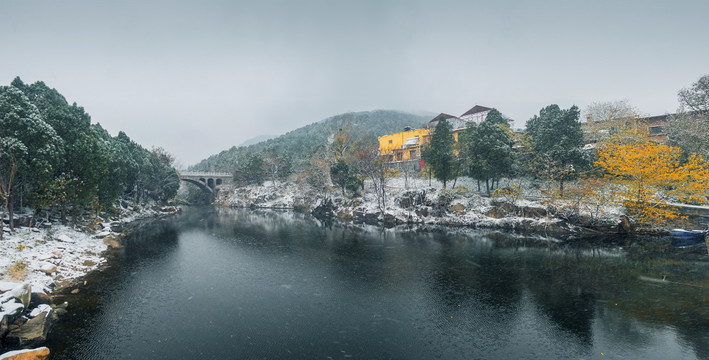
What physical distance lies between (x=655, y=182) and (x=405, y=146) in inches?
1955

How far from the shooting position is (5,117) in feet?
75.6

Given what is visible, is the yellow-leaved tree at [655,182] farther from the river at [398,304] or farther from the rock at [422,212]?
the rock at [422,212]

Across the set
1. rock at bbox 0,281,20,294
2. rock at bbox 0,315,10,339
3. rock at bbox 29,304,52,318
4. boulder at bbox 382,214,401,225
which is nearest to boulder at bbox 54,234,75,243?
rock at bbox 0,281,20,294

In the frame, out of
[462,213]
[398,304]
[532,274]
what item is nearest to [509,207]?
[462,213]

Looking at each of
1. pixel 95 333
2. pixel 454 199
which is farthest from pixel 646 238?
pixel 95 333

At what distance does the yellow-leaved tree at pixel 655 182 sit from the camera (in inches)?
1304

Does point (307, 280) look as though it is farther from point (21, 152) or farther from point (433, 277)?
point (21, 152)

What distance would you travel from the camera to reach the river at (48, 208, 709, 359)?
1447cm

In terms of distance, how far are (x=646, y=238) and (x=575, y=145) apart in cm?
1491

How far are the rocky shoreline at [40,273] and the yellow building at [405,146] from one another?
5642cm

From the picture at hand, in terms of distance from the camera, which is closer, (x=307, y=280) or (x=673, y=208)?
(x=307, y=280)

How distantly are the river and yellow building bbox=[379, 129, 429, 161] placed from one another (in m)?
44.0

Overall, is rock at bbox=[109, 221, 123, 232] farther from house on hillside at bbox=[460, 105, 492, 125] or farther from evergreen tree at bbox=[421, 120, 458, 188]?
house on hillside at bbox=[460, 105, 492, 125]

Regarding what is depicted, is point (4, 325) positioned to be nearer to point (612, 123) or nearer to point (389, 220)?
point (389, 220)
